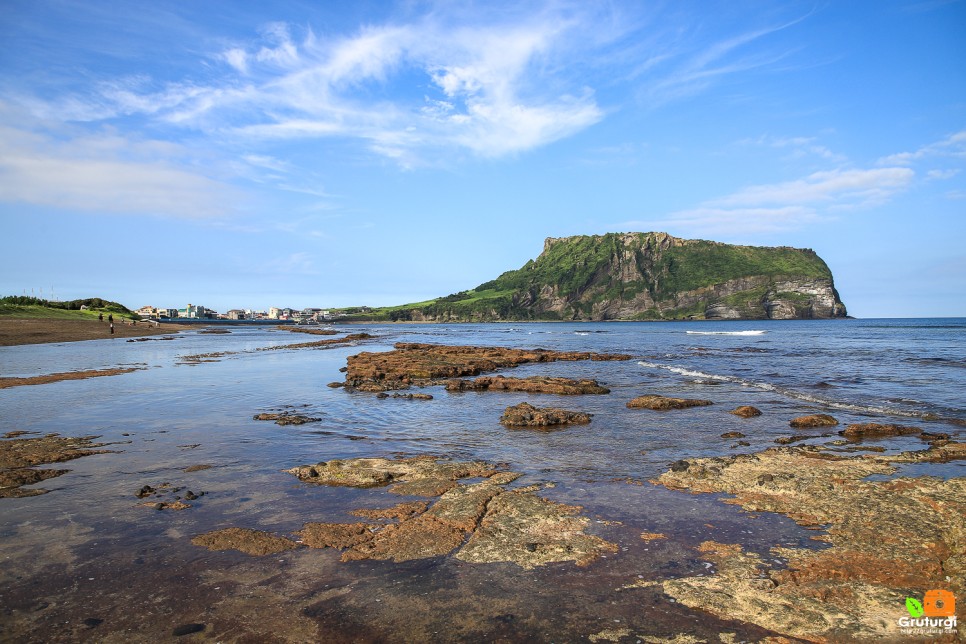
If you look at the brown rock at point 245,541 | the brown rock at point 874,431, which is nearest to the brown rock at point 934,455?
the brown rock at point 874,431

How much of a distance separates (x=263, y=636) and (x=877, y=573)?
25.4 feet

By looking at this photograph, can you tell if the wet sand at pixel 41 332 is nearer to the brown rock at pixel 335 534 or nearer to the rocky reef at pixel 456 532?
the rocky reef at pixel 456 532

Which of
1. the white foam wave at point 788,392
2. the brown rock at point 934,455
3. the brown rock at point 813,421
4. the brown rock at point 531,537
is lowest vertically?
the white foam wave at point 788,392

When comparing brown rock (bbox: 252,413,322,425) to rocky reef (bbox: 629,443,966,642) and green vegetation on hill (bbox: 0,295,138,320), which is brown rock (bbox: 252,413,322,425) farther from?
green vegetation on hill (bbox: 0,295,138,320)

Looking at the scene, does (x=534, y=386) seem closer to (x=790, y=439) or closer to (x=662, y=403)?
(x=662, y=403)

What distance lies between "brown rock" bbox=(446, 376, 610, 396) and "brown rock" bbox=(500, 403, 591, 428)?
6517mm

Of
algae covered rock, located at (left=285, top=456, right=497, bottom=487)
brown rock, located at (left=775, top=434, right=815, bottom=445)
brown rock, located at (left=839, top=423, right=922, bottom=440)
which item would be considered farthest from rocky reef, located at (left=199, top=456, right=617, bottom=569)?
brown rock, located at (left=839, top=423, right=922, bottom=440)

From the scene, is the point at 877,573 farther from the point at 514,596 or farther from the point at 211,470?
the point at 211,470

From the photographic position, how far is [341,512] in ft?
30.6

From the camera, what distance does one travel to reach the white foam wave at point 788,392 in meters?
19.8

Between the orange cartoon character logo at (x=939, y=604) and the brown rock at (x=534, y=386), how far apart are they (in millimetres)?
18658

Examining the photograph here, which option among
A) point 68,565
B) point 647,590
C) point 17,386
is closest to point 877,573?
point 647,590

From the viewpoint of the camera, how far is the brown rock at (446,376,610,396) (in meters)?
25.5

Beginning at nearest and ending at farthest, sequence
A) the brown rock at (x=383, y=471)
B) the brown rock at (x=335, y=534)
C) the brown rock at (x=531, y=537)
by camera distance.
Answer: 1. the brown rock at (x=531, y=537)
2. the brown rock at (x=335, y=534)
3. the brown rock at (x=383, y=471)
